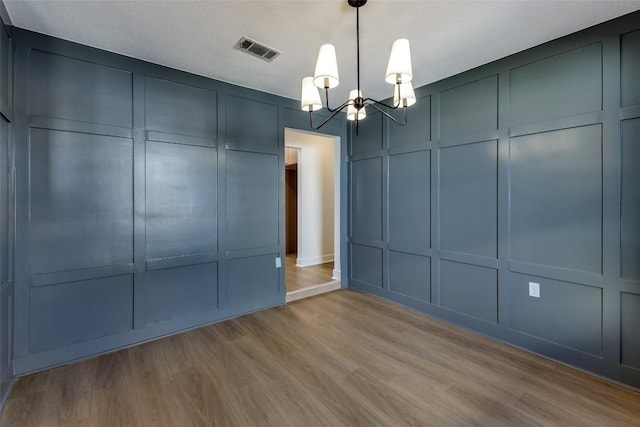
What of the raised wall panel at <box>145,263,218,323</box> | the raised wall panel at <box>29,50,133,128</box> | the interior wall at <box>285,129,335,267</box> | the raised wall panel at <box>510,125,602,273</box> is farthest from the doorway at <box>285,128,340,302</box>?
the raised wall panel at <box>510,125,602,273</box>

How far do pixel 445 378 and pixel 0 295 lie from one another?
127 inches

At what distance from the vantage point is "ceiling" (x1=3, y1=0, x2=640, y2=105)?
1939 mm

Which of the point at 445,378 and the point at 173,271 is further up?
the point at 173,271

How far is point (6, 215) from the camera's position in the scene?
204cm

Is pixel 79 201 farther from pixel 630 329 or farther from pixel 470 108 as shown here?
pixel 630 329

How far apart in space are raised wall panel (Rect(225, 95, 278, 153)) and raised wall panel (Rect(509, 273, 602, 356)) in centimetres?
303

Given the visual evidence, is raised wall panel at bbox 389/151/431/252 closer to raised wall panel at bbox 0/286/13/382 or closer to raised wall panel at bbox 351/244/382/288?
raised wall panel at bbox 351/244/382/288

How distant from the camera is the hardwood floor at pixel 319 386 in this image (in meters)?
1.78

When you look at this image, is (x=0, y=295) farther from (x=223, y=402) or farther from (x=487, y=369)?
(x=487, y=369)

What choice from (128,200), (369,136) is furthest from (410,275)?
(128,200)

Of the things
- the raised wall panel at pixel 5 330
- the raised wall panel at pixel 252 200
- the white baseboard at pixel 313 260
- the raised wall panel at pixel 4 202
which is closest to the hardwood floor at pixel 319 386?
the raised wall panel at pixel 5 330

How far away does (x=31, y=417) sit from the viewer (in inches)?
70.0

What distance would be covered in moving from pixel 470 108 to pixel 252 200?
Result: 2.61m

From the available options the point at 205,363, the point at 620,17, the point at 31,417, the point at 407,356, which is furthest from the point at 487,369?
the point at 31,417
